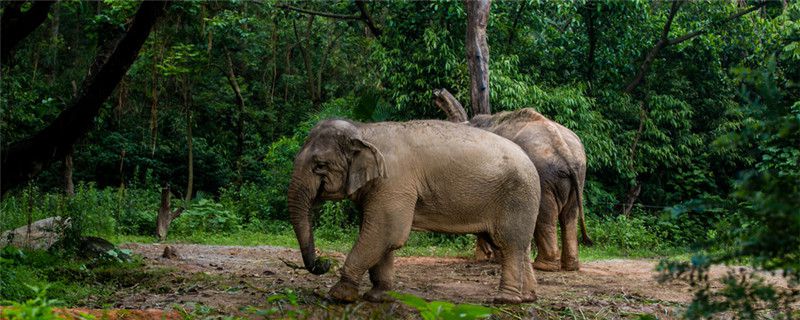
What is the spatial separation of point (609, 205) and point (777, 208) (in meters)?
16.6

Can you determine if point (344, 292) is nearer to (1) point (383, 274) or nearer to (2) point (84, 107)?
(1) point (383, 274)

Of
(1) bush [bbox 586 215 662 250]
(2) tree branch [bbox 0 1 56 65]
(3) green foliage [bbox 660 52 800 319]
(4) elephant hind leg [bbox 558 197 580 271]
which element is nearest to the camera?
(3) green foliage [bbox 660 52 800 319]

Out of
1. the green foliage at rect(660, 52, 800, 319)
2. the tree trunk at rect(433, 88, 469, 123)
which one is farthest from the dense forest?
the green foliage at rect(660, 52, 800, 319)

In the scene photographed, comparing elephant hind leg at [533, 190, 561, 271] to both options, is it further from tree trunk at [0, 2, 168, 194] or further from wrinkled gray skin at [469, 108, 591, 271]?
tree trunk at [0, 2, 168, 194]

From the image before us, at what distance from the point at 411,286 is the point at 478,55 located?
6.49m

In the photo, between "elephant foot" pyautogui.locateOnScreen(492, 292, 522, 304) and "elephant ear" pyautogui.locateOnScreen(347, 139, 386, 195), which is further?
"elephant foot" pyautogui.locateOnScreen(492, 292, 522, 304)

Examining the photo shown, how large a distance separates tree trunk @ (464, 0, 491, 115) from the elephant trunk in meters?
7.60

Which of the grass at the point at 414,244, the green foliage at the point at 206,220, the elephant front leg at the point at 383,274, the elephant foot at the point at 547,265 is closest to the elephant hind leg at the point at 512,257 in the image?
the elephant front leg at the point at 383,274

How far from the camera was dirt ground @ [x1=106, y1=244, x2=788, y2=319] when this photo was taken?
25.1 ft

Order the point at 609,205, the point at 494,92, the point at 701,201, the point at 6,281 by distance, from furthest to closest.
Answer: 1. the point at 609,205
2. the point at 494,92
3. the point at 6,281
4. the point at 701,201

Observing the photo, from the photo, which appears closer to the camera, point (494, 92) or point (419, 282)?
point (419, 282)

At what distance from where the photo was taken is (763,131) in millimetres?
4305

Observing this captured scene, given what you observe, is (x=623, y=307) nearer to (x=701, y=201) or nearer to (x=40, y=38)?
(x=701, y=201)

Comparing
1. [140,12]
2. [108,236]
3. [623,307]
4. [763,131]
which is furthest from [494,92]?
[763,131]
